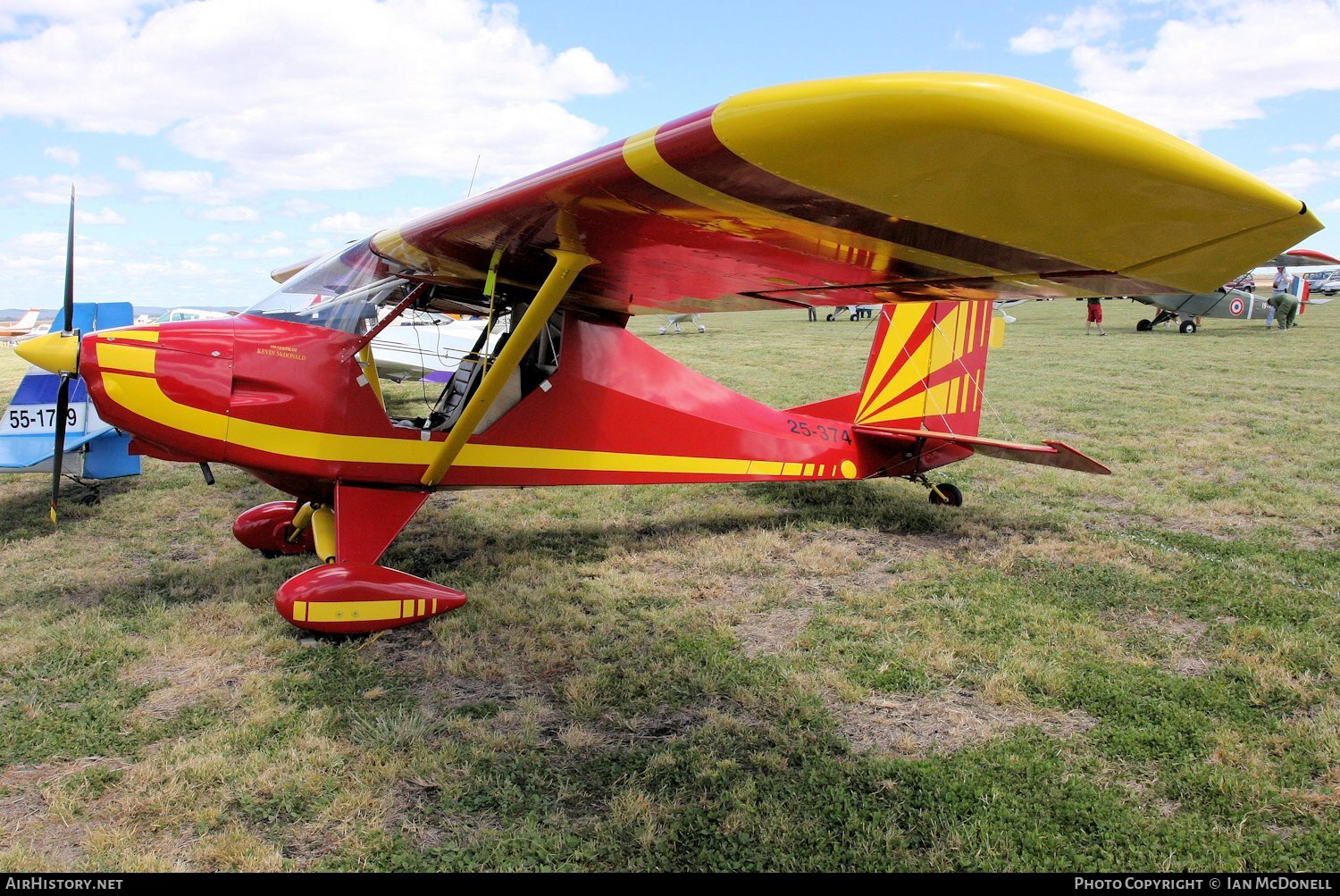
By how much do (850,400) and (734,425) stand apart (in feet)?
4.18

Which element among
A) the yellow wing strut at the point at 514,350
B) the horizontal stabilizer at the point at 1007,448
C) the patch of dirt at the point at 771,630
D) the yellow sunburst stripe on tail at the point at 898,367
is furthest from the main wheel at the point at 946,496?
the yellow wing strut at the point at 514,350

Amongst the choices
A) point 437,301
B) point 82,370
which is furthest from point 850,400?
point 82,370

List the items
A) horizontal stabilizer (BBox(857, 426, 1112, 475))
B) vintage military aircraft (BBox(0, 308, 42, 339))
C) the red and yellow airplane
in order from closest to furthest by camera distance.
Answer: the red and yellow airplane
horizontal stabilizer (BBox(857, 426, 1112, 475))
vintage military aircraft (BBox(0, 308, 42, 339))

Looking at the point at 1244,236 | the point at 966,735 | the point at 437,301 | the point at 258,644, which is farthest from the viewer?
the point at 437,301

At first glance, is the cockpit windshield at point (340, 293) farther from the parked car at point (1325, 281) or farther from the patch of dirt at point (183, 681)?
the parked car at point (1325, 281)

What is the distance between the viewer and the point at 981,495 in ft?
21.1

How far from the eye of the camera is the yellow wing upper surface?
1640mm

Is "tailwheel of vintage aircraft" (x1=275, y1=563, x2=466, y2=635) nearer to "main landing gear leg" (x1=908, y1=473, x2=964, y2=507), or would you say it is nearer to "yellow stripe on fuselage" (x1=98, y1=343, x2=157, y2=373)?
"yellow stripe on fuselage" (x1=98, y1=343, x2=157, y2=373)

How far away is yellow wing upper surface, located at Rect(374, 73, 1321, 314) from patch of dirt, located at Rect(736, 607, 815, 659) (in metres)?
1.79

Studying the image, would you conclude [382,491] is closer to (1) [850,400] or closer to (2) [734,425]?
(2) [734,425]

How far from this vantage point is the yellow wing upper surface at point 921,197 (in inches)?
64.6

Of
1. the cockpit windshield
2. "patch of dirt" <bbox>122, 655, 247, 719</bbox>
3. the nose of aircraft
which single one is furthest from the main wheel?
the nose of aircraft

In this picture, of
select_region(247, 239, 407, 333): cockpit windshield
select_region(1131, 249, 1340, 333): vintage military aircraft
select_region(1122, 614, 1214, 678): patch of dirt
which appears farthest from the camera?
select_region(1131, 249, 1340, 333): vintage military aircraft
